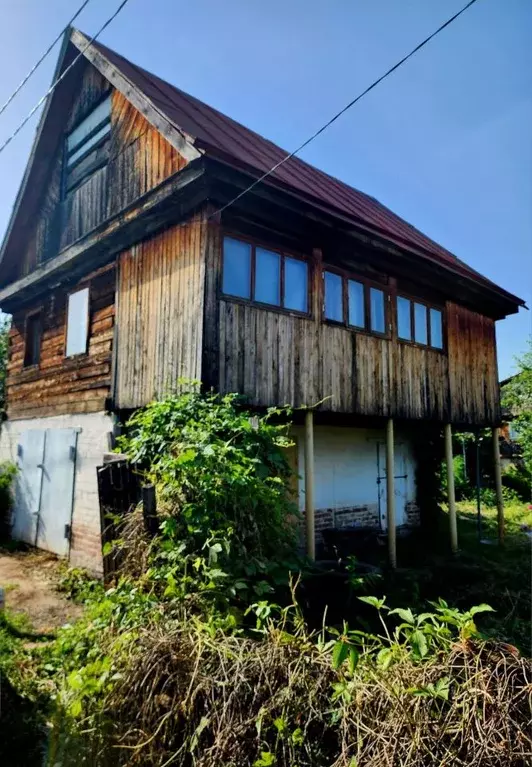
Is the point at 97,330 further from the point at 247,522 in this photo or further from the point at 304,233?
the point at 247,522

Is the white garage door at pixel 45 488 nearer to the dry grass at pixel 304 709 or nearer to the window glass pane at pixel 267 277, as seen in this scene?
the window glass pane at pixel 267 277

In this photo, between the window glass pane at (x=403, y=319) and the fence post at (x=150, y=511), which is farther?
the window glass pane at (x=403, y=319)

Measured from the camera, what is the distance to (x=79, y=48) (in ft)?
27.8

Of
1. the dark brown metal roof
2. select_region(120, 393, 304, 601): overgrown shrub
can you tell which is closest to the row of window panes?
the dark brown metal roof

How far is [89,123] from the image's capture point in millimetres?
9047

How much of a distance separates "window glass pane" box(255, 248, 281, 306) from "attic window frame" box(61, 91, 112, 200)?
3.77 meters

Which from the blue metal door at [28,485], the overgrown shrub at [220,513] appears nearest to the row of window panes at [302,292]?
→ the overgrown shrub at [220,513]

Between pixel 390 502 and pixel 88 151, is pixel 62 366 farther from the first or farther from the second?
pixel 390 502

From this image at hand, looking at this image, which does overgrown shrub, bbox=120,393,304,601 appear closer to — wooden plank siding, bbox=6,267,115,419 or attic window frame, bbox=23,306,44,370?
wooden plank siding, bbox=6,267,115,419

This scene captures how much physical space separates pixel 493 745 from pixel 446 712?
0.78 ft

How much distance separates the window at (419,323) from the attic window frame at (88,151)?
20.0 ft

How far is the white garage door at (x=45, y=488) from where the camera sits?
8344mm

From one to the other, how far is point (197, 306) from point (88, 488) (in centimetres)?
375

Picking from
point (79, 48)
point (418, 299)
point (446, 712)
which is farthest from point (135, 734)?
point (79, 48)
